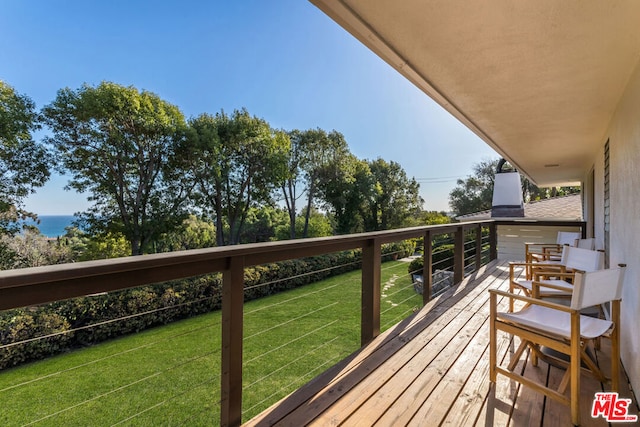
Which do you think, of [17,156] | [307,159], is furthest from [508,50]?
[307,159]

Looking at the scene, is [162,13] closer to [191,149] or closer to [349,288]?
[191,149]

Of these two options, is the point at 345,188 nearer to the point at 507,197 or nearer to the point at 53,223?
the point at 507,197

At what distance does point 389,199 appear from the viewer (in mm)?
22078

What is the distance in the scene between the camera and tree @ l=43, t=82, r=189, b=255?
11.6 metres

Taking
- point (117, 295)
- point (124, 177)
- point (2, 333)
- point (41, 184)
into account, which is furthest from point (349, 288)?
point (41, 184)

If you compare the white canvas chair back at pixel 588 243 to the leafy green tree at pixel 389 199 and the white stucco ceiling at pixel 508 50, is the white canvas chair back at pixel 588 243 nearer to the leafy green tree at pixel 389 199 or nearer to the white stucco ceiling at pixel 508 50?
the white stucco ceiling at pixel 508 50

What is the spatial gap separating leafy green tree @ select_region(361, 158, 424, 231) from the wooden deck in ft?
62.4

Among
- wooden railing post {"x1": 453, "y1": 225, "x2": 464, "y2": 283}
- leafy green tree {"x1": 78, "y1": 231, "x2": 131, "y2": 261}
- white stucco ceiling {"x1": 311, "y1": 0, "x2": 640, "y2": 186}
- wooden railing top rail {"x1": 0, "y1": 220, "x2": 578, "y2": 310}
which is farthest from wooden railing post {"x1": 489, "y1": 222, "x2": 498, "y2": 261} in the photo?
leafy green tree {"x1": 78, "y1": 231, "x2": 131, "y2": 261}

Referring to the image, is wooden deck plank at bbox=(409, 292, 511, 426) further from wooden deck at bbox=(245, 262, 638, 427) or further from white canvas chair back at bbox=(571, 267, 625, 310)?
white canvas chair back at bbox=(571, 267, 625, 310)

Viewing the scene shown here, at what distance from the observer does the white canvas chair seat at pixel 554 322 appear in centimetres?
178

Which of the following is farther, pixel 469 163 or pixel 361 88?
pixel 469 163

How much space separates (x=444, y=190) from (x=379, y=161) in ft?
25.7

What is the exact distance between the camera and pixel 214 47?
52.3 feet

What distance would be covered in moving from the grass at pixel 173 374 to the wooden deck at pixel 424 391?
0.39 metres
